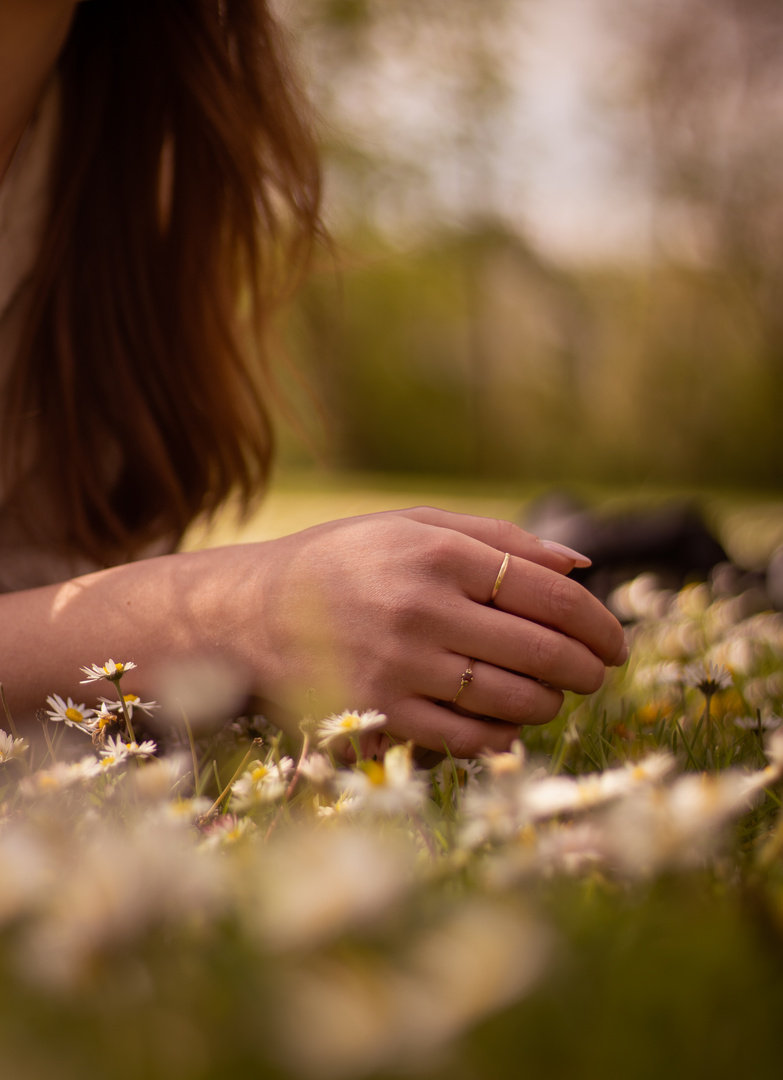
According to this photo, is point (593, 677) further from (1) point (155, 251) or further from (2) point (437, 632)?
(1) point (155, 251)

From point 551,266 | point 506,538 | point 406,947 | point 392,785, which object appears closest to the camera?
point 406,947

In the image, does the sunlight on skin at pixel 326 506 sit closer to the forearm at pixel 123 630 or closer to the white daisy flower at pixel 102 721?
the forearm at pixel 123 630

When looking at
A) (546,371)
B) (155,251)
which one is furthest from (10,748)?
(546,371)

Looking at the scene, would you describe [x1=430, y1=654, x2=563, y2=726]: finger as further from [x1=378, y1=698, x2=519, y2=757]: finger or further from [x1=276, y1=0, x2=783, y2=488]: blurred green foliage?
[x1=276, y1=0, x2=783, y2=488]: blurred green foliage

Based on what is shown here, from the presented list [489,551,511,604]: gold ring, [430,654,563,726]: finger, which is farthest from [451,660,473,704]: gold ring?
[489,551,511,604]: gold ring

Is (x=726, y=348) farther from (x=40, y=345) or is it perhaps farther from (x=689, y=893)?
(x=689, y=893)

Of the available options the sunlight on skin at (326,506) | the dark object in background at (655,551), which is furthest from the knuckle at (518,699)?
the sunlight on skin at (326,506)
